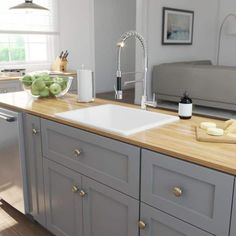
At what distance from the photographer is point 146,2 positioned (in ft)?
17.8

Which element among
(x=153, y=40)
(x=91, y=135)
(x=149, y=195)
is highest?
(x=153, y=40)

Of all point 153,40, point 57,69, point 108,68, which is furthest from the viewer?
point 108,68

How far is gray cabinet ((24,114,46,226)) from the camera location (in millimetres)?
1844

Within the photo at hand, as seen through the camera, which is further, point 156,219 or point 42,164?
point 42,164

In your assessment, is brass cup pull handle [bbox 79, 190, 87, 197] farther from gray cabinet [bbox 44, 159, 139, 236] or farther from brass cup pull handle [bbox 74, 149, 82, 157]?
brass cup pull handle [bbox 74, 149, 82, 157]

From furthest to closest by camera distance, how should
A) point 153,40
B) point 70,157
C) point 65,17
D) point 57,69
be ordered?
point 153,40
point 65,17
point 57,69
point 70,157

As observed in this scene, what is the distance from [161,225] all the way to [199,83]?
13.3 feet

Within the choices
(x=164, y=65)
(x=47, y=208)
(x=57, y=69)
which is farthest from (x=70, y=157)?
(x=164, y=65)

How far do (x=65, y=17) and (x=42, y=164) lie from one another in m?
4.05

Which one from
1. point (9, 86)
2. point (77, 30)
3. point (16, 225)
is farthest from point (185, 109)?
point (77, 30)

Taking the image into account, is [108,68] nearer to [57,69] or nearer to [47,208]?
[57,69]

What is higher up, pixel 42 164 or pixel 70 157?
pixel 70 157

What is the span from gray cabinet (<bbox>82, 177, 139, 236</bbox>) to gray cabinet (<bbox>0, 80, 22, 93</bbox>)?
2.62 metres

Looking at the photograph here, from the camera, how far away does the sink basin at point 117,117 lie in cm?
155
